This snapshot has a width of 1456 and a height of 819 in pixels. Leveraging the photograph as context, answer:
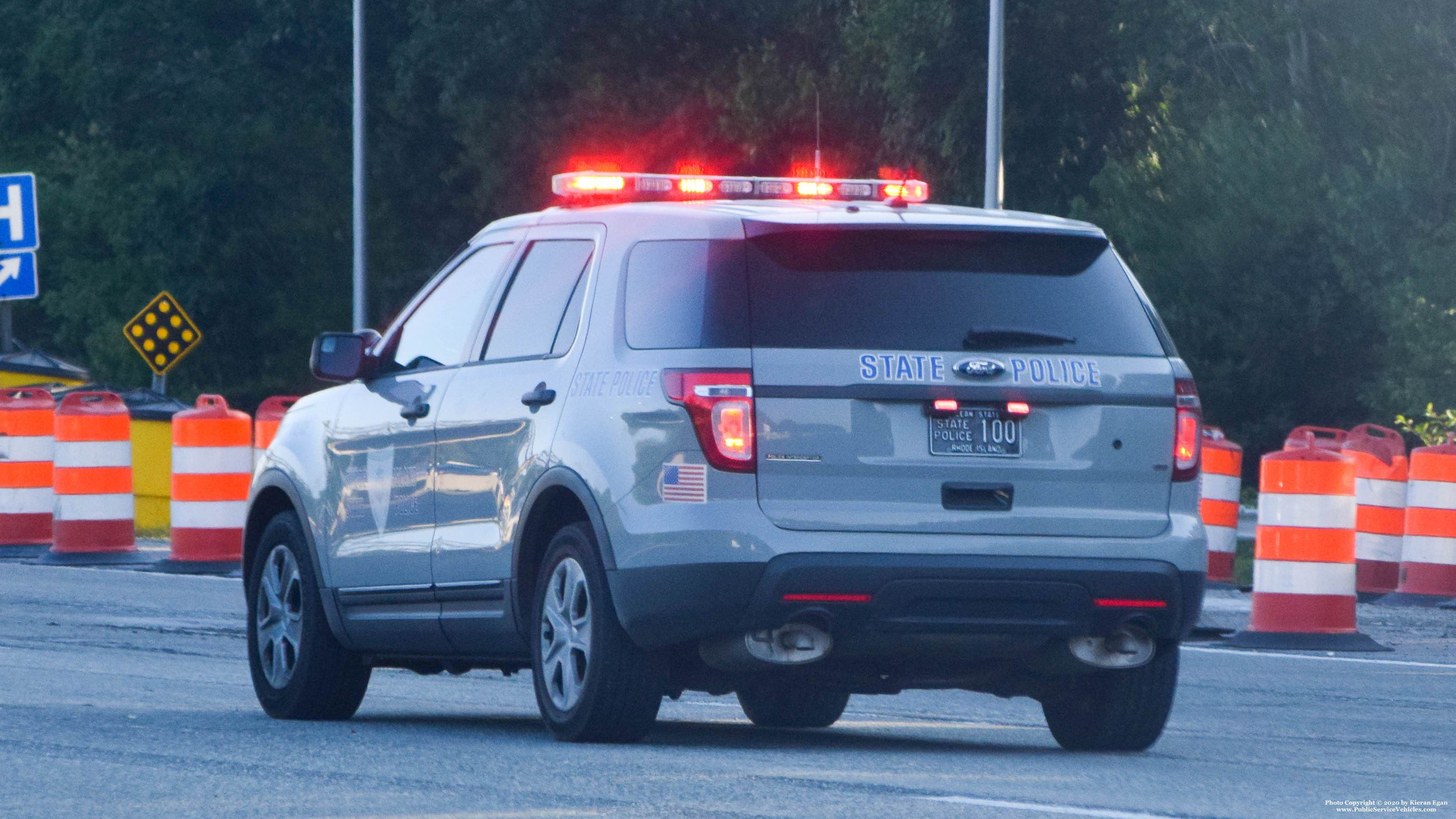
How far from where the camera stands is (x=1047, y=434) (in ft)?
26.6

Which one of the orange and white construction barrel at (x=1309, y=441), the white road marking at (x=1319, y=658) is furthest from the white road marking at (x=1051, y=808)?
the orange and white construction barrel at (x=1309, y=441)

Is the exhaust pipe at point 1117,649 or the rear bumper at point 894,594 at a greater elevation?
the rear bumper at point 894,594

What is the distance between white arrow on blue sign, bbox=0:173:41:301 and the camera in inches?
929

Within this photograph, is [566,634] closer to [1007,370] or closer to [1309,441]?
[1007,370]

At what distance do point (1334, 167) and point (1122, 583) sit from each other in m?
36.4

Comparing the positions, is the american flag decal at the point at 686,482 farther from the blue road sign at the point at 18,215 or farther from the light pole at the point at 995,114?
the light pole at the point at 995,114

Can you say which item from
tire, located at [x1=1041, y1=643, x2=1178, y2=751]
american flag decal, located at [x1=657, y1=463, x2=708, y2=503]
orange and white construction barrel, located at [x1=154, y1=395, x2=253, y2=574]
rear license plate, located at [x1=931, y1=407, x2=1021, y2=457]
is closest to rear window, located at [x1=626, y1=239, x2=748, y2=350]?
american flag decal, located at [x1=657, y1=463, x2=708, y2=503]

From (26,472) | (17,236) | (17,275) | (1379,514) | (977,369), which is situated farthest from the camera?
(17,236)

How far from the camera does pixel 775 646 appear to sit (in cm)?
809

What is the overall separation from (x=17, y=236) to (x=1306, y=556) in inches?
566

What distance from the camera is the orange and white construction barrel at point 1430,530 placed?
55.7ft

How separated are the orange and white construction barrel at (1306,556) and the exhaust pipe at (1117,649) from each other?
4.96 metres

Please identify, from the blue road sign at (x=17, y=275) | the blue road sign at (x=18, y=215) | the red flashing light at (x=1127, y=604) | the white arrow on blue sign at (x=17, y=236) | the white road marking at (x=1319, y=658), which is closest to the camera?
the red flashing light at (x=1127, y=604)

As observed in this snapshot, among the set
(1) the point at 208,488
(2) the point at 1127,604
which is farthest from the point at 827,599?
(1) the point at 208,488
